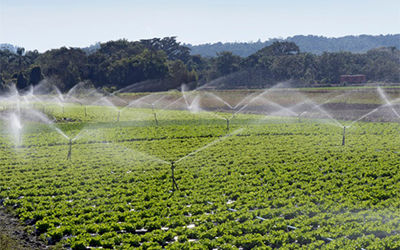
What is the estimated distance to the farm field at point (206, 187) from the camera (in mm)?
13758

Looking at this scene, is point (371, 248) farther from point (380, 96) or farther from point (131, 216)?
point (380, 96)

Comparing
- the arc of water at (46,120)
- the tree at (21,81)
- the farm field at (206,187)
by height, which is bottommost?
the farm field at (206,187)

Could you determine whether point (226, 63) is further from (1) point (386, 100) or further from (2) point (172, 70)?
(1) point (386, 100)

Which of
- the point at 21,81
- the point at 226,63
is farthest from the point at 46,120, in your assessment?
the point at 226,63

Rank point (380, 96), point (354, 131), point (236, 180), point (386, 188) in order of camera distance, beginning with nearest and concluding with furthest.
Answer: point (386, 188), point (236, 180), point (354, 131), point (380, 96)

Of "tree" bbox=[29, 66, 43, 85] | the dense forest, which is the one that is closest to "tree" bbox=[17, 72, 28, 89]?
the dense forest

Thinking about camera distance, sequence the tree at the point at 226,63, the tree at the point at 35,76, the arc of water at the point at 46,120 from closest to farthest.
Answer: the arc of water at the point at 46,120 < the tree at the point at 35,76 < the tree at the point at 226,63

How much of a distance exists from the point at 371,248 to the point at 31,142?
2633 cm

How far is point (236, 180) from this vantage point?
20.6 m

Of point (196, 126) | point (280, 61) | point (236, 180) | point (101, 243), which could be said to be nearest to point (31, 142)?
point (196, 126)

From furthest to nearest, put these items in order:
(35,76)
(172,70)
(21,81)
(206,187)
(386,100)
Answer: (172,70), (21,81), (35,76), (386,100), (206,187)

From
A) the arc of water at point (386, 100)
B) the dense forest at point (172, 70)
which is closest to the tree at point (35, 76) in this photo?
the dense forest at point (172, 70)

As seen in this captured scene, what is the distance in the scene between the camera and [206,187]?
1966 centimetres

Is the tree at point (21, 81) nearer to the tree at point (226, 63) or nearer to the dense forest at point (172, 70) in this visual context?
the dense forest at point (172, 70)
